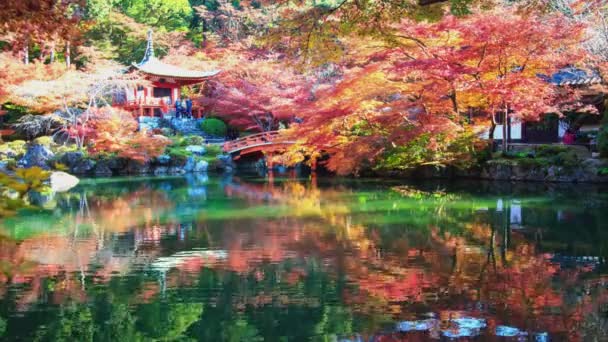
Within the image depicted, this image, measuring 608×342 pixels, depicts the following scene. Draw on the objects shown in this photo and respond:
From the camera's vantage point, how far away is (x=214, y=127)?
2870 centimetres

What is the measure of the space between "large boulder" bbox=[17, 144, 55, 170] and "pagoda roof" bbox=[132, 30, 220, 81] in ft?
22.0

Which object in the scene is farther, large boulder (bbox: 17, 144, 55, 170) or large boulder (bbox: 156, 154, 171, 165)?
large boulder (bbox: 156, 154, 171, 165)

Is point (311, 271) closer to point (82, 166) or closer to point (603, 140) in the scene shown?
point (603, 140)

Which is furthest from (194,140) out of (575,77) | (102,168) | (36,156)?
(575,77)

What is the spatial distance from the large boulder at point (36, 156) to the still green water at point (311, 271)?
8770 millimetres

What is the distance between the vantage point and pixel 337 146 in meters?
18.3

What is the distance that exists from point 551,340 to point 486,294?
4.35ft

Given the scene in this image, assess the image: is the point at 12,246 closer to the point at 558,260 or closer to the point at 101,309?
the point at 101,309

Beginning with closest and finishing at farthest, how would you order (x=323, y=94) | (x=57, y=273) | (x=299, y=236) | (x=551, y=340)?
(x=551, y=340) < (x=57, y=273) < (x=299, y=236) < (x=323, y=94)

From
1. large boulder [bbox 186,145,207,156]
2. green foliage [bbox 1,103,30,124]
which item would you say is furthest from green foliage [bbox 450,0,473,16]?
green foliage [bbox 1,103,30,124]

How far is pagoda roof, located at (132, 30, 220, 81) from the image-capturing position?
90.7ft

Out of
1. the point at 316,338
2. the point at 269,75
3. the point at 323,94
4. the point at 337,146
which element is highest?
the point at 269,75

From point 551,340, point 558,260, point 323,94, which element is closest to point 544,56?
point 323,94

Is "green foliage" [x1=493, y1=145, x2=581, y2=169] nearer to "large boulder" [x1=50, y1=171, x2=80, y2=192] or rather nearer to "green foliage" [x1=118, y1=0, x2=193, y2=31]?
"large boulder" [x1=50, y1=171, x2=80, y2=192]
